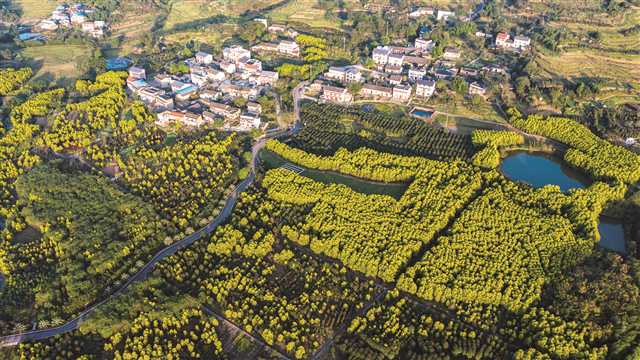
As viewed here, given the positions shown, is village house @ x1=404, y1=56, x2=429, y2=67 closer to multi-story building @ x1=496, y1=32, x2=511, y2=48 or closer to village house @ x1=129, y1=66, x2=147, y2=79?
multi-story building @ x1=496, y1=32, x2=511, y2=48

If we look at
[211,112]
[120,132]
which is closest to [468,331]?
[211,112]

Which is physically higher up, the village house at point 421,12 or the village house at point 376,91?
the village house at point 421,12

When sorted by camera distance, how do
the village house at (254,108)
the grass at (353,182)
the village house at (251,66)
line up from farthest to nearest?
the village house at (251,66)
the village house at (254,108)
the grass at (353,182)

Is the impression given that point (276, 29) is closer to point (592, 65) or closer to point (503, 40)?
point (503, 40)

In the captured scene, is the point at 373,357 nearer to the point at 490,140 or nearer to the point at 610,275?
the point at 610,275

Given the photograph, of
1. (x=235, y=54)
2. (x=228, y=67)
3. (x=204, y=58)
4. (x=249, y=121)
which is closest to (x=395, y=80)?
(x=249, y=121)

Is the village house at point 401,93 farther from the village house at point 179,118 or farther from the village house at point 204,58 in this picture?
the village house at point 204,58

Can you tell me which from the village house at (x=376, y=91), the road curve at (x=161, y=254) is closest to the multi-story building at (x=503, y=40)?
the village house at (x=376, y=91)
